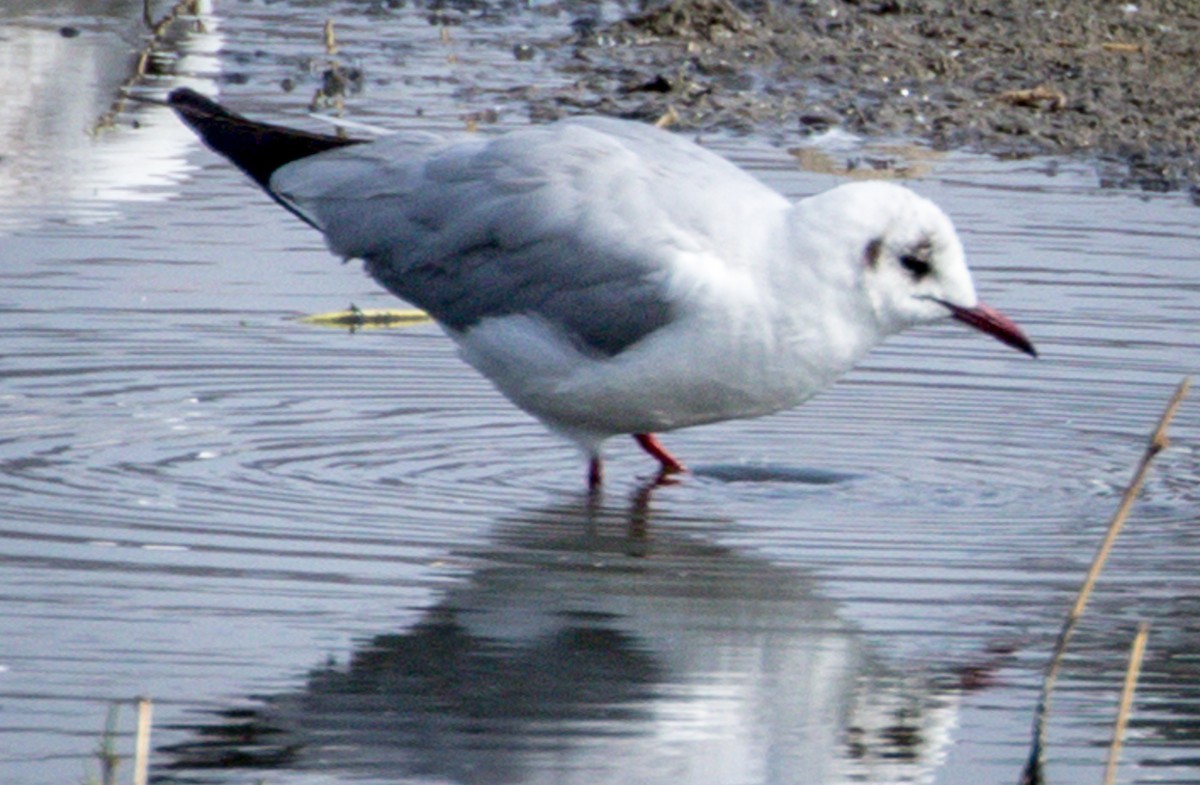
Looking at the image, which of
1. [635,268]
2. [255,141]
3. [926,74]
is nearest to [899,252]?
[635,268]

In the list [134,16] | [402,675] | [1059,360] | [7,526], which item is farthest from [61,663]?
[134,16]

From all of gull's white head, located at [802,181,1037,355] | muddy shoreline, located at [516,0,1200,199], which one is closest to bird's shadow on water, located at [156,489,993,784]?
gull's white head, located at [802,181,1037,355]

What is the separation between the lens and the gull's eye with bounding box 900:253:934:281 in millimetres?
6285

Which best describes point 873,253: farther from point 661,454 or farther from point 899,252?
point 661,454

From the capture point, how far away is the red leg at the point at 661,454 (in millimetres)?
6996

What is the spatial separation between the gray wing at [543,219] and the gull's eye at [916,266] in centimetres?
42

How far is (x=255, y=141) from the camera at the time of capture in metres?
7.39

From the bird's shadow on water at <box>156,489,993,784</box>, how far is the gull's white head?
785 mm

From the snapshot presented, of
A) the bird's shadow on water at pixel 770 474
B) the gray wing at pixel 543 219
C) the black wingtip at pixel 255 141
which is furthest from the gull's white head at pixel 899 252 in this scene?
the black wingtip at pixel 255 141

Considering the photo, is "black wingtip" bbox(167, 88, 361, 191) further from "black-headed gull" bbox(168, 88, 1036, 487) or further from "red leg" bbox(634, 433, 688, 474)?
"red leg" bbox(634, 433, 688, 474)

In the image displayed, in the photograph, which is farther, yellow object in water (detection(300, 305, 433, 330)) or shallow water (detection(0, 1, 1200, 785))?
yellow object in water (detection(300, 305, 433, 330))

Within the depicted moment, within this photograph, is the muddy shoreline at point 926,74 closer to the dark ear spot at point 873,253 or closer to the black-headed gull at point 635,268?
the black-headed gull at point 635,268

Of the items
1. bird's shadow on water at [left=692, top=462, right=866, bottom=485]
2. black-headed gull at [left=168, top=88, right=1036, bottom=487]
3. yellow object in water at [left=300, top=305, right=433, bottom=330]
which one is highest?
black-headed gull at [left=168, top=88, right=1036, bottom=487]

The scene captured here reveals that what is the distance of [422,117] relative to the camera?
1171cm
